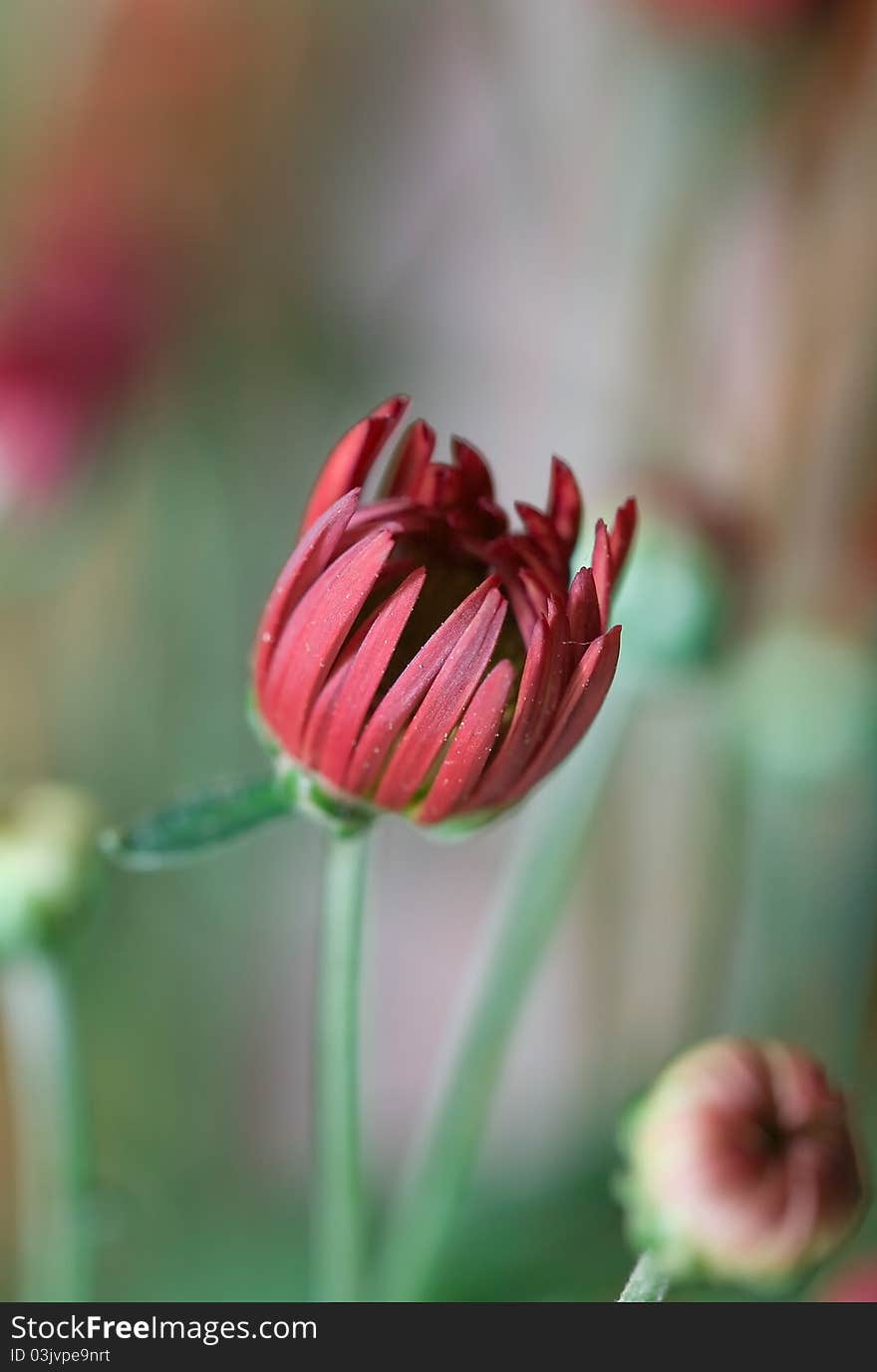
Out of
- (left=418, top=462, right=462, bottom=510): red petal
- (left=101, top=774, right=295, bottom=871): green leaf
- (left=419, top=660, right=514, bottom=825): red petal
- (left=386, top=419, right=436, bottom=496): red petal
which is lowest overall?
(left=101, top=774, right=295, bottom=871): green leaf

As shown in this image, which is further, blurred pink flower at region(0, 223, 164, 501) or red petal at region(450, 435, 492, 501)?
blurred pink flower at region(0, 223, 164, 501)

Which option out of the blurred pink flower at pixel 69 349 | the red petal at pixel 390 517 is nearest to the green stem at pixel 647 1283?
the red petal at pixel 390 517

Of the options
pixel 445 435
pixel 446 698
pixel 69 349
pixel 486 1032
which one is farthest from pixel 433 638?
pixel 445 435

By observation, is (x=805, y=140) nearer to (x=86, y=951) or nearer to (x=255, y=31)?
(x=255, y=31)

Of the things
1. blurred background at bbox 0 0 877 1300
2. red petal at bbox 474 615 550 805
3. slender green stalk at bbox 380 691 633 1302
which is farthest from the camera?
blurred background at bbox 0 0 877 1300

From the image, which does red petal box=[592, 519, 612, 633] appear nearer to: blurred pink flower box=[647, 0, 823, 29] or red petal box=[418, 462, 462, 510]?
red petal box=[418, 462, 462, 510]

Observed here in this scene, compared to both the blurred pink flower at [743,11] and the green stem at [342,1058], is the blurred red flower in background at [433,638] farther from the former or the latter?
the blurred pink flower at [743,11]

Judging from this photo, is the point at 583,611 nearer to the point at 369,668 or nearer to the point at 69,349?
the point at 369,668

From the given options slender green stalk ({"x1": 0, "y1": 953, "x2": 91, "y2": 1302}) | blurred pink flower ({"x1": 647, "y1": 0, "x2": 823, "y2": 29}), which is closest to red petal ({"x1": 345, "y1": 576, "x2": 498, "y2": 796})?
slender green stalk ({"x1": 0, "y1": 953, "x2": 91, "y2": 1302})
